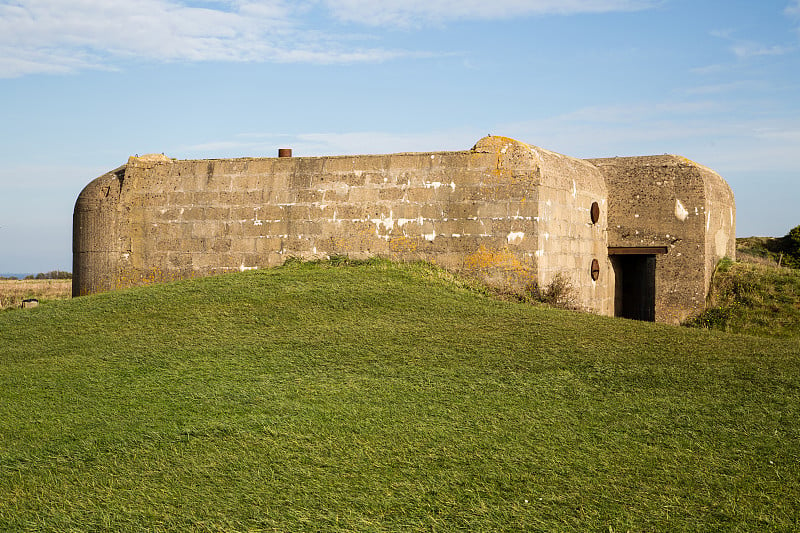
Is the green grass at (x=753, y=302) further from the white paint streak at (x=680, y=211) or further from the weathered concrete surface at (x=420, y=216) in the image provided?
the white paint streak at (x=680, y=211)

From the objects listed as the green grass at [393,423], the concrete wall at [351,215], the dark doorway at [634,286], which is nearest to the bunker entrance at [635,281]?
the dark doorway at [634,286]

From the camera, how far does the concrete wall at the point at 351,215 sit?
1182 cm

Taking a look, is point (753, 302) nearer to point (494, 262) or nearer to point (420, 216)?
point (494, 262)

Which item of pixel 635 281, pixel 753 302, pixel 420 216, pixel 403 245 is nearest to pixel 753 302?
pixel 753 302

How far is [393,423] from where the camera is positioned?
5.93 metres

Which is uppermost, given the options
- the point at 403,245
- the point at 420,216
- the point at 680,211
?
the point at 680,211

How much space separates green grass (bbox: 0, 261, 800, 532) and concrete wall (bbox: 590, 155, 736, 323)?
15.0 feet

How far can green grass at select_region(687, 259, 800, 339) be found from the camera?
41.9 ft

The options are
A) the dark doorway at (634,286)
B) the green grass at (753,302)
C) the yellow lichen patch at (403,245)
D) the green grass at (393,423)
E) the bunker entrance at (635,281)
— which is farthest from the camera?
the dark doorway at (634,286)

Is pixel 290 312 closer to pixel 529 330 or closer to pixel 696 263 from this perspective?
pixel 529 330

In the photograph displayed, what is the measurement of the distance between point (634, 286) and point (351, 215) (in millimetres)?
6179

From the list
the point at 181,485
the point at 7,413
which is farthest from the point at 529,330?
the point at 7,413

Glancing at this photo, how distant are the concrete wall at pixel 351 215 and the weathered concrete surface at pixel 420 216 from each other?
19mm

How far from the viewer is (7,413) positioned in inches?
263
